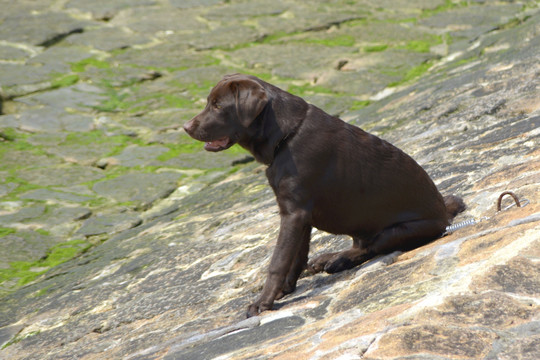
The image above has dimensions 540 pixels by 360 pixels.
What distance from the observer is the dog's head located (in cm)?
389

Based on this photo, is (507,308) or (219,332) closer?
(507,308)

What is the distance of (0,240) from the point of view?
6387 mm

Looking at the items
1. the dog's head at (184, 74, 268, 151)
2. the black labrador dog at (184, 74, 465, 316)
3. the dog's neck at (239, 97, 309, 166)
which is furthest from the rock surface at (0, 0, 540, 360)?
the dog's head at (184, 74, 268, 151)

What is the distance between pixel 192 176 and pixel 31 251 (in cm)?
178

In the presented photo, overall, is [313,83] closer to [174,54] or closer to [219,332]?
[174,54]

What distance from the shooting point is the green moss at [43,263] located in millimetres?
5984

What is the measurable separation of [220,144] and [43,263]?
2654 mm

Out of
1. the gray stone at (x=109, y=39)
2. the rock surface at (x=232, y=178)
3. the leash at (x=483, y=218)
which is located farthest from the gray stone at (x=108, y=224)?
the gray stone at (x=109, y=39)

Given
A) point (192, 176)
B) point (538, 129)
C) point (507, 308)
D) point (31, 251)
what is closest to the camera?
point (507, 308)

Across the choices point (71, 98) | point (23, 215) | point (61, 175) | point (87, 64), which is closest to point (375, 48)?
point (87, 64)

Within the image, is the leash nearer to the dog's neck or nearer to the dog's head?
the dog's neck

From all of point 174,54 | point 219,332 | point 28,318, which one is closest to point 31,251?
point 28,318

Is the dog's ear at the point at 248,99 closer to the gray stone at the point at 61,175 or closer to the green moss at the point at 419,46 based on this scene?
the gray stone at the point at 61,175

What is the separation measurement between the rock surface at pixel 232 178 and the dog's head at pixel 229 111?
0.83 metres
